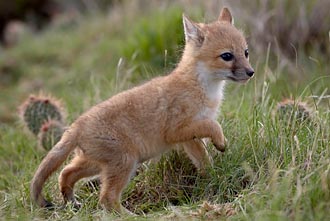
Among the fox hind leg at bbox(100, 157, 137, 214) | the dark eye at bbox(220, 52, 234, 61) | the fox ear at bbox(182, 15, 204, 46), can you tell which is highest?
the fox ear at bbox(182, 15, 204, 46)

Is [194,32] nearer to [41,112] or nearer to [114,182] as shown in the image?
[114,182]

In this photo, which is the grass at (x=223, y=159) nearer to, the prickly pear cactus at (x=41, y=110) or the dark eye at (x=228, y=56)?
the prickly pear cactus at (x=41, y=110)

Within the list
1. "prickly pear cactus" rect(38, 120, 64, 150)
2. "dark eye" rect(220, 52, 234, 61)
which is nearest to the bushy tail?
"dark eye" rect(220, 52, 234, 61)

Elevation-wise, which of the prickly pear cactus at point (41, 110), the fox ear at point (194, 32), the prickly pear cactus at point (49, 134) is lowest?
the prickly pear cactus at point (49, 134)

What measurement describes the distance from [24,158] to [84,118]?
6.34 ft

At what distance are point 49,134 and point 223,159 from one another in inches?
82.8

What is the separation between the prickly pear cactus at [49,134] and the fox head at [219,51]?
1.74 meters

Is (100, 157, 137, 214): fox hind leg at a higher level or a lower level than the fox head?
lower

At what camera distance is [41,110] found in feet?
24.0

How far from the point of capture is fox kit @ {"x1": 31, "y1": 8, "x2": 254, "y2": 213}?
530 cm

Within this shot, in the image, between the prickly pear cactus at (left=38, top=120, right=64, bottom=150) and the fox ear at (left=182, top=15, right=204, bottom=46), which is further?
the prickly pear cactus at (left=38, top=120, right=64, bottom=150)

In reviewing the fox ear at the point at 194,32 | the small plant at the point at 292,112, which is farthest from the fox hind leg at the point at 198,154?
the fox ear at the point at 194,32

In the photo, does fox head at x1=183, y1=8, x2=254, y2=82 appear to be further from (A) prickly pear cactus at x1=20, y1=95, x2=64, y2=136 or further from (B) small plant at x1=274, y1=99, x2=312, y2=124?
(A) prickly pear cactus at x1=20, y1=95, x2=64, y2=136

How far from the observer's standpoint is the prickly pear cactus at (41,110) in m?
7.28
